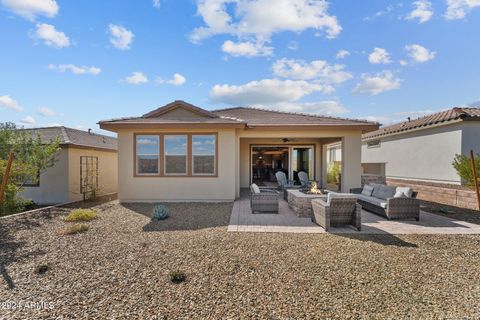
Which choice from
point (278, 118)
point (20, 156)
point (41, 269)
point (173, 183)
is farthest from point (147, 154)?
point (41, 269)

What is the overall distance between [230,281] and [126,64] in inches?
491

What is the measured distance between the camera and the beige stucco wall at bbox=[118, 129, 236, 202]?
10430 millimetres

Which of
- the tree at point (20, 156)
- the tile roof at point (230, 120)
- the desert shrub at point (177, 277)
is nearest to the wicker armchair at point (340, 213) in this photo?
the desert shrub at point (177, 277)

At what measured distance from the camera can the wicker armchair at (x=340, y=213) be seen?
641 centimetres

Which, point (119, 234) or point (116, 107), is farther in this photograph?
point (116, 107)

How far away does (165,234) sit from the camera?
6082 mm

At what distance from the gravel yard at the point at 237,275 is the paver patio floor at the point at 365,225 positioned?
1.51 feet

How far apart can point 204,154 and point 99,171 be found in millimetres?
7397

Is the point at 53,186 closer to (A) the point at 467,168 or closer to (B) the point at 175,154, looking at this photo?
(B) the point at 175,154

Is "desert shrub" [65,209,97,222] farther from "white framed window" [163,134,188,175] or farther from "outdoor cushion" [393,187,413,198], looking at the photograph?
"outdoor cushion" [393,187,413,198]

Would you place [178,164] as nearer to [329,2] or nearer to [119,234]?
[119,234]

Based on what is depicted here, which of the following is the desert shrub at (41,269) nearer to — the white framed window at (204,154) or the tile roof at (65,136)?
the white framed window at (204,154)

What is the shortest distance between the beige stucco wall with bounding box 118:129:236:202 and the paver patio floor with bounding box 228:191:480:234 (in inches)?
88.5

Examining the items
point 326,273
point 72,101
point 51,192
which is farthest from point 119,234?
point 72,101
